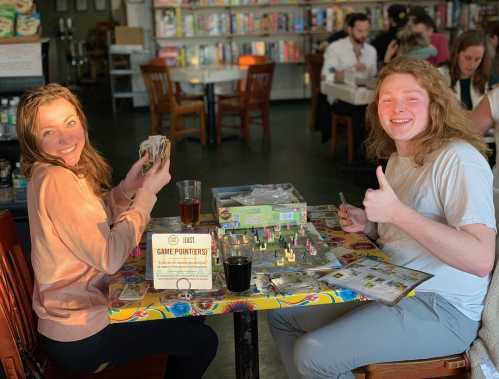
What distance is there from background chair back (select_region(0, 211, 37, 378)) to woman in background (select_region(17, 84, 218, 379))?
0.07m

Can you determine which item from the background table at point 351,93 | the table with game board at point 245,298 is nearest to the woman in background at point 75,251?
the table with game board at point 245,298

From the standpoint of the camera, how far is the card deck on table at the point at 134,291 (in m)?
1.58

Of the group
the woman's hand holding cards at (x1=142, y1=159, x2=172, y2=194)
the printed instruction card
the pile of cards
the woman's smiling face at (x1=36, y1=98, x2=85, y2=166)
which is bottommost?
the printed instruction card

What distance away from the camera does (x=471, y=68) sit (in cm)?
429

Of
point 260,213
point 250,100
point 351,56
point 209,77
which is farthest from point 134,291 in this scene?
point 250,100

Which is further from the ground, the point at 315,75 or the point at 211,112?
the point at 315,75

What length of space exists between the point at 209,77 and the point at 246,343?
5.47 meters

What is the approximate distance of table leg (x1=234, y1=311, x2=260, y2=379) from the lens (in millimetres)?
1819

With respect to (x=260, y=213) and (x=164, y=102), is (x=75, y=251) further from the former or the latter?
(x=164, y=102)

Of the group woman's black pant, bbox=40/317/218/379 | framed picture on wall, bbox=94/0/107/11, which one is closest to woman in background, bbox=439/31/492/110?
woman's black pant, bbox=40/317/218/379

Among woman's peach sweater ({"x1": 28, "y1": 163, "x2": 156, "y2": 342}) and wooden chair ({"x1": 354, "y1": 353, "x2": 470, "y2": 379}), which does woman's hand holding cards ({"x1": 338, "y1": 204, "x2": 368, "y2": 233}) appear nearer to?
wooden chair ({"x1": 354, "y1": 353, "x2": 470, "y2": 379})

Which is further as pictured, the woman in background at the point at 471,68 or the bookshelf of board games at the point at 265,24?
the bookshelf of board games at the point at 265,24

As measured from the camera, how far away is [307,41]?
9.88 meters

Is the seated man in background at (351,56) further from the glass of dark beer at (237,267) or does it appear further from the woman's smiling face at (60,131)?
the glass of dark beer at (237,267)
